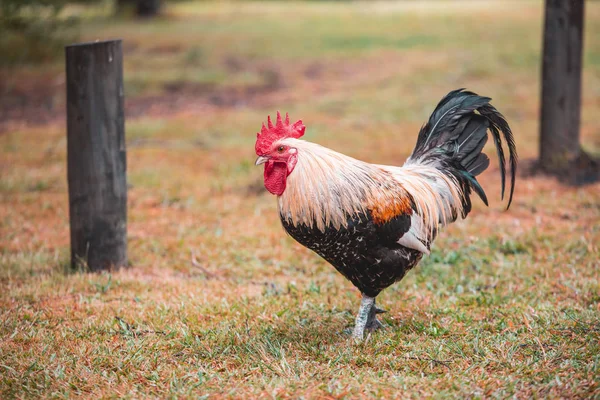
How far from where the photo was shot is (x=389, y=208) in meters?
3.81

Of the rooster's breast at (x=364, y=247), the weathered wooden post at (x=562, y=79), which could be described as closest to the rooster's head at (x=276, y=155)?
the rooster's breast at (x=364, y=247)

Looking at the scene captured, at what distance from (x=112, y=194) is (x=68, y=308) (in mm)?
1071

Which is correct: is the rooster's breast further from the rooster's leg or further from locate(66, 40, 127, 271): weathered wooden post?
locate(66, 40, 127, 271): weathered wooden post

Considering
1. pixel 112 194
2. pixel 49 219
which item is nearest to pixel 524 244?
pixel 112 194

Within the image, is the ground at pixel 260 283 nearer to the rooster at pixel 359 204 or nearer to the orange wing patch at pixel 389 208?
the rooster at pixel 359 204

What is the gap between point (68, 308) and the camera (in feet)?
14.8

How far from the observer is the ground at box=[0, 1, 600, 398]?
11.5ft

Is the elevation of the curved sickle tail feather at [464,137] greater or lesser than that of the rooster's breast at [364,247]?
greater

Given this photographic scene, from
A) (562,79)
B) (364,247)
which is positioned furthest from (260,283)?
(562,79)

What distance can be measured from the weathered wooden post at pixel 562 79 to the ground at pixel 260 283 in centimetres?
50

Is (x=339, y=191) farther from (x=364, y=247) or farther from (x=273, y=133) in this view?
(x=273, y=133)

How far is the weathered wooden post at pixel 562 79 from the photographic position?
7.15 metres

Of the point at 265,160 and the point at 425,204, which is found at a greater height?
the point at 265,160

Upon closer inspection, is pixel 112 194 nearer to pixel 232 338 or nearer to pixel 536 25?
pixel 232 338
